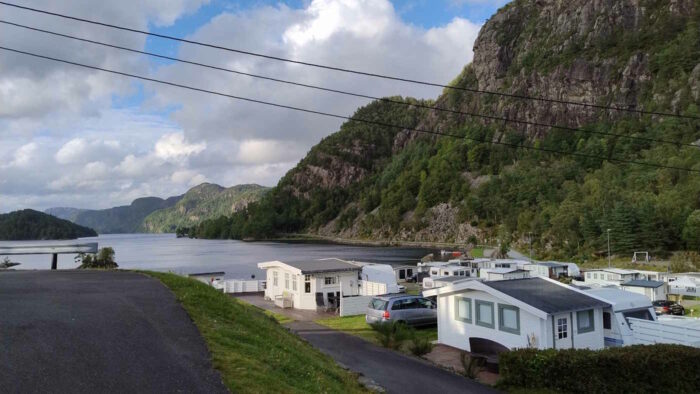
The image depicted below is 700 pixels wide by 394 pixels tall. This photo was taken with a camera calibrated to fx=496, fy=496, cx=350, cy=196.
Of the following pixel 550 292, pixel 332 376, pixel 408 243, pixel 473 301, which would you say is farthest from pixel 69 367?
pixel 408 243

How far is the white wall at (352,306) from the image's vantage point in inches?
1182

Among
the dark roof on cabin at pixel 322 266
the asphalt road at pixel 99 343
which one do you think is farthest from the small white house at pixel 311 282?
the asphalt road at pixel 99 343

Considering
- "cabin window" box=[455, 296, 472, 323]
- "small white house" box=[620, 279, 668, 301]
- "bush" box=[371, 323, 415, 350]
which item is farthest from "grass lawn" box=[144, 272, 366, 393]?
"small white house" box=[620, 279, 668, 301]

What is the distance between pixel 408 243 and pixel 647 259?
102 meters

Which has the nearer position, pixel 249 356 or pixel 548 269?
pixel 249 356

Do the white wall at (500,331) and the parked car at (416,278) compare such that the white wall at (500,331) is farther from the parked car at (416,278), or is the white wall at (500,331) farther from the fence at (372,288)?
the parked car at (416,278)

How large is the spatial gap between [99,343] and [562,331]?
52.5 ft

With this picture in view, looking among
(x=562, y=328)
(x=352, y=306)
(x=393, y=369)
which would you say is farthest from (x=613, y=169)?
(x=393, y=369)

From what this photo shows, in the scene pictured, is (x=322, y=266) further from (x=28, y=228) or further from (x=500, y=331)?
(x=28, y=228)

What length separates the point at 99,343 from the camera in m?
9.03

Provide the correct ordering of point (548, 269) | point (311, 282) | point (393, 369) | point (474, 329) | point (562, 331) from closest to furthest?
point (393, 369) < point (562, 331) < point (474, 329) < point (311, 282) < point (548, 269)

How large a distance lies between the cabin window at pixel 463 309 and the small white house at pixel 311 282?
14065mm

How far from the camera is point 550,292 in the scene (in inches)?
796

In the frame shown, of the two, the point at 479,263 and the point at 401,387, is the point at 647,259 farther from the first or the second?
the point at 401,387
